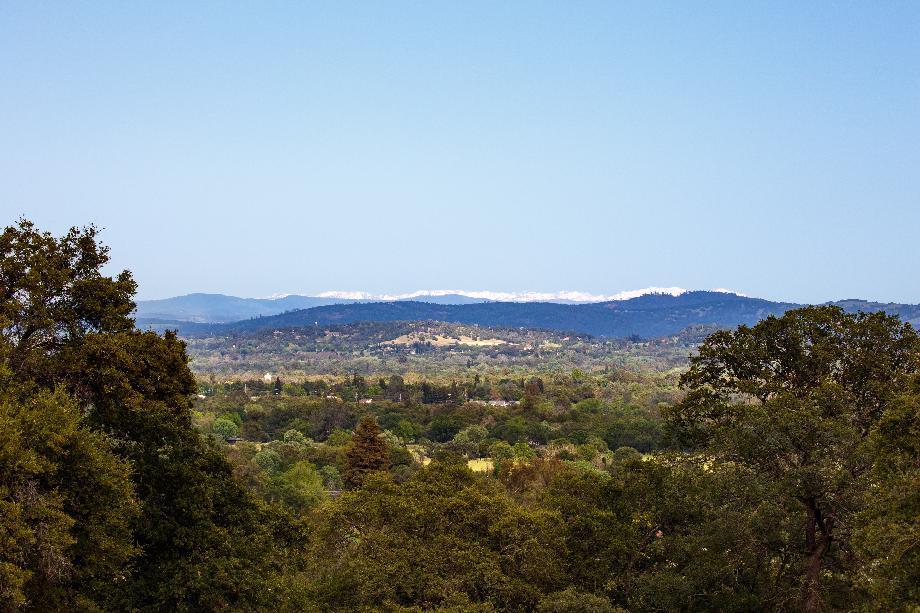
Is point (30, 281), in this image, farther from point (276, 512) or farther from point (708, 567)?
point (708, 567)

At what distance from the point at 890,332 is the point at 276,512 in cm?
1898

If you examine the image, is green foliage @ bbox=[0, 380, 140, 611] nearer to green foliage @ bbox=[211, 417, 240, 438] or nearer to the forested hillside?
the forested hillside

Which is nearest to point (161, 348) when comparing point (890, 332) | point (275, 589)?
point (275, 589)

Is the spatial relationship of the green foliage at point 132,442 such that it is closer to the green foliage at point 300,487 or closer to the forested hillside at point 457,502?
the forested hillside at point 457,502

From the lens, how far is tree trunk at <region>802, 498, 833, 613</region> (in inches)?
752

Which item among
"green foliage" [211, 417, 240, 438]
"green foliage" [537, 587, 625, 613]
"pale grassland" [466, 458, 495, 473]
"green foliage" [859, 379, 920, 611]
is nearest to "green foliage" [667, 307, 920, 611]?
"green foliage" [859, 379, 920, 611]

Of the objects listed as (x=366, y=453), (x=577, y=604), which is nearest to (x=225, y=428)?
(x=366, y=453)

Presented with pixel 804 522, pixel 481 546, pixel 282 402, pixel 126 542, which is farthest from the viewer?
pixel 282 402

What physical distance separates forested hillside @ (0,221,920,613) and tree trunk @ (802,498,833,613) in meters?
0.08

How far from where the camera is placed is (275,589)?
1828cm

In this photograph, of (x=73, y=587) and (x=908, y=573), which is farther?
(x=73, y=587)

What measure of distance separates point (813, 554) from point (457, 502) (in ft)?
35.0

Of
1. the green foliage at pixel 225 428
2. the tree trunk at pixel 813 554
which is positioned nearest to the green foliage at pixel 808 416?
the tree trunk at pixel 813 554

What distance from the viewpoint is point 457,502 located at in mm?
24844
